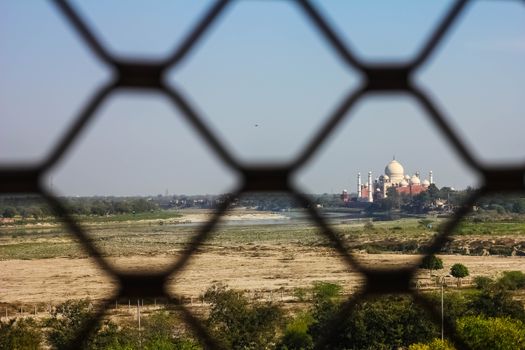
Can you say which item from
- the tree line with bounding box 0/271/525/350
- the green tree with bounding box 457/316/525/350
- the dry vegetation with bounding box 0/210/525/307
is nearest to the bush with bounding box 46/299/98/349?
the tree line with bounding box 0/271/525/350

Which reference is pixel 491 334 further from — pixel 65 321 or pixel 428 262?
pixel 428 262

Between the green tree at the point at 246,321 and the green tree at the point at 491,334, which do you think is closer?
the green tree at the point at 491,334

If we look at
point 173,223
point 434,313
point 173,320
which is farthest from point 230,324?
point 434,313

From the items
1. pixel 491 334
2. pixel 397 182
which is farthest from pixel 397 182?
pixel 491 334

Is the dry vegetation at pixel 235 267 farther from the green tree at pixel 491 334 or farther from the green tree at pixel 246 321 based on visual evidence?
the green tree at pixel 491 334

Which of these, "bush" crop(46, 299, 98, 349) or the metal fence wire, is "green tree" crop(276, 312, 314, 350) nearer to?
"bush" crop(46, 299, 98, 349)

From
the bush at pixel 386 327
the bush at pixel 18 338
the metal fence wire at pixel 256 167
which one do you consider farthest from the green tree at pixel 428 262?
the bush at pixel 18 338

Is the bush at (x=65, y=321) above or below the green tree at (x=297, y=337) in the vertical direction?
above
